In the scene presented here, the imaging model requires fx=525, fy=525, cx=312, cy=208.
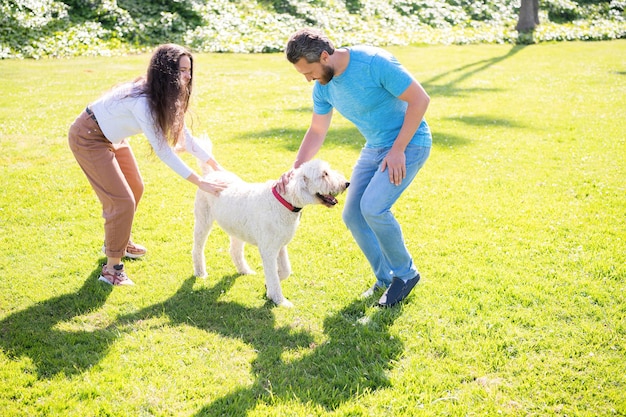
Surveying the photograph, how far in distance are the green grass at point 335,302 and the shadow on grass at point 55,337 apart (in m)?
0.02

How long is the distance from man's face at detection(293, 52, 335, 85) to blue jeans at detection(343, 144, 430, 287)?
2.43 feet

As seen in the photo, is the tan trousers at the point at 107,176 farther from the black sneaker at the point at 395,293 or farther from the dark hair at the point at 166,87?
the black sneaker at the point at 395,293

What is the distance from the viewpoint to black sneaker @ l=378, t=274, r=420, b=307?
453cm

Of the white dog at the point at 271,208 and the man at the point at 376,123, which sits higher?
the man at the point at 376,123

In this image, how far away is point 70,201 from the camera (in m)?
7.04

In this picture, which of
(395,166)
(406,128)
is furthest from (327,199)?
(406,128)

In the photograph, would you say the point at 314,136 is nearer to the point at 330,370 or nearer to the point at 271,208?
the point at 271,208

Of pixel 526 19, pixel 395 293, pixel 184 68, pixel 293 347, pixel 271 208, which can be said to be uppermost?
pixel 184 68

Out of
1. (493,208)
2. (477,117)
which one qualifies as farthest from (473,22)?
(493,208)

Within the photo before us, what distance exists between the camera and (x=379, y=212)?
4.21m

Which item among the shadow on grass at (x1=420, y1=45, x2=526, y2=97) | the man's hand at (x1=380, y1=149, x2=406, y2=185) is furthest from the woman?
the shadow on grass at (x1=420, y1=45, x2=526, y2=97)

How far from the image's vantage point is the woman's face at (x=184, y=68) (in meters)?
4.39

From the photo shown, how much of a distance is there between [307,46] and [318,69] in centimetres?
21

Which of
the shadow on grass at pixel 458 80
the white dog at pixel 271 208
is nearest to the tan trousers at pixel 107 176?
the white dog at pixel 271 208
